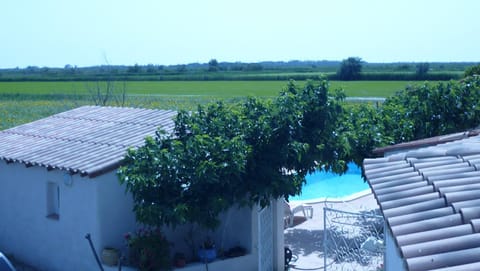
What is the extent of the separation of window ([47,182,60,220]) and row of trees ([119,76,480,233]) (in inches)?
107

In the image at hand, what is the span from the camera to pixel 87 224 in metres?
13.0

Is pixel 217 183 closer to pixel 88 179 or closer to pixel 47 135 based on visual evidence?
pixel 88 179

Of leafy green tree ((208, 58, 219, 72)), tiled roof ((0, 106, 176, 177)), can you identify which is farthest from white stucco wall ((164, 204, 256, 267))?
leafy green tree ((208, 58, 219, 72))

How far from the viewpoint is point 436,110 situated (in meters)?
16.7

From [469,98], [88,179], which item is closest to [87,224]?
[88,179]

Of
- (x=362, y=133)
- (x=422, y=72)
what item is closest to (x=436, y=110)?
(x=362, y=133)

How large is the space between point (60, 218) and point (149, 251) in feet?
9.97

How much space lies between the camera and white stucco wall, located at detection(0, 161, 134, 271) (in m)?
12.8

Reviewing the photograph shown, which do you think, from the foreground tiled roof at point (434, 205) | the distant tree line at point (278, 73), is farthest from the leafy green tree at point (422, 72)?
the foreground tiled roof at point (434, 205)

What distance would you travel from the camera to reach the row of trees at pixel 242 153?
11.9 m

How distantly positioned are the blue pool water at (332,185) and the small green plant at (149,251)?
14.7 m

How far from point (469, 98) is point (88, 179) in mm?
10742

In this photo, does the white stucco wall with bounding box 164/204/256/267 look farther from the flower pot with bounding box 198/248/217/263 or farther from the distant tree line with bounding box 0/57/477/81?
the distant tree line with bounding box 0/57/477/81

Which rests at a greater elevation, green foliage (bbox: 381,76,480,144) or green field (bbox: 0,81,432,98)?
green foliage (bbox: 381,76,480,144)
